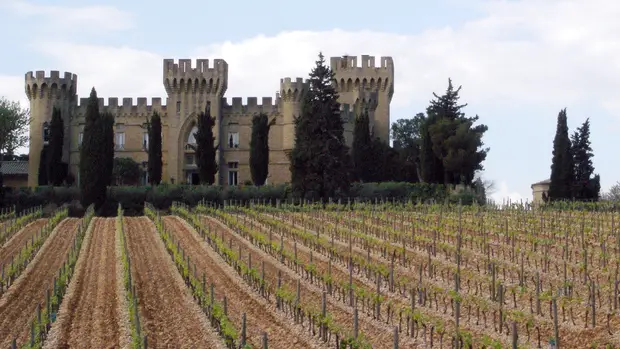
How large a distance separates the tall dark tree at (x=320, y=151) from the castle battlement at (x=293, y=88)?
1183 centimetres

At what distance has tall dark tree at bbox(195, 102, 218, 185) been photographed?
180 ft

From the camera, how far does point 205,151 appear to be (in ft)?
180

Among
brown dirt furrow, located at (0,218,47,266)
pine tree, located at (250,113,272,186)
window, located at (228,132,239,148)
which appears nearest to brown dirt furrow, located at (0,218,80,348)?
brown dirt furrow, located at (0,218,47,266)

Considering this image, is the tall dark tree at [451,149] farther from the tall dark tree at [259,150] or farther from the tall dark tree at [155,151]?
the tall dark tree at [155,151]

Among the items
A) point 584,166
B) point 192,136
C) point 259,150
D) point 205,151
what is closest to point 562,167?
point 584,166

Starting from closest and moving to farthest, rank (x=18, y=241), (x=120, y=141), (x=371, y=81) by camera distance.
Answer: (x=18, y=241) → (x=120, y=141) → (x=371, y=81)

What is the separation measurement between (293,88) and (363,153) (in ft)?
22.3

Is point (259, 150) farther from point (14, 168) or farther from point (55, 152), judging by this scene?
point (14, 168)

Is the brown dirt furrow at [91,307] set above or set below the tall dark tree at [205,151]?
below

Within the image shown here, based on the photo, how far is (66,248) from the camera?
31.3 metres

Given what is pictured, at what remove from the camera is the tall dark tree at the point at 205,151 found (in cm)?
5472

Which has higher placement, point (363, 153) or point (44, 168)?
point (363, 153)

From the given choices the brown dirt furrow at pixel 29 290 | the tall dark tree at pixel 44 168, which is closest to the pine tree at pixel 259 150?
the tall dark tree at pixel 44 168

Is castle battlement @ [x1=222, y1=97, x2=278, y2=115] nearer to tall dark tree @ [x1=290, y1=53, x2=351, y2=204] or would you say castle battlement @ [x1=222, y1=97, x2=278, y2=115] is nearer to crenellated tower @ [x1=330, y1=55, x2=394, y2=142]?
crenellated tower @ [x1=330, y1=55, x2=394, y2=142]
